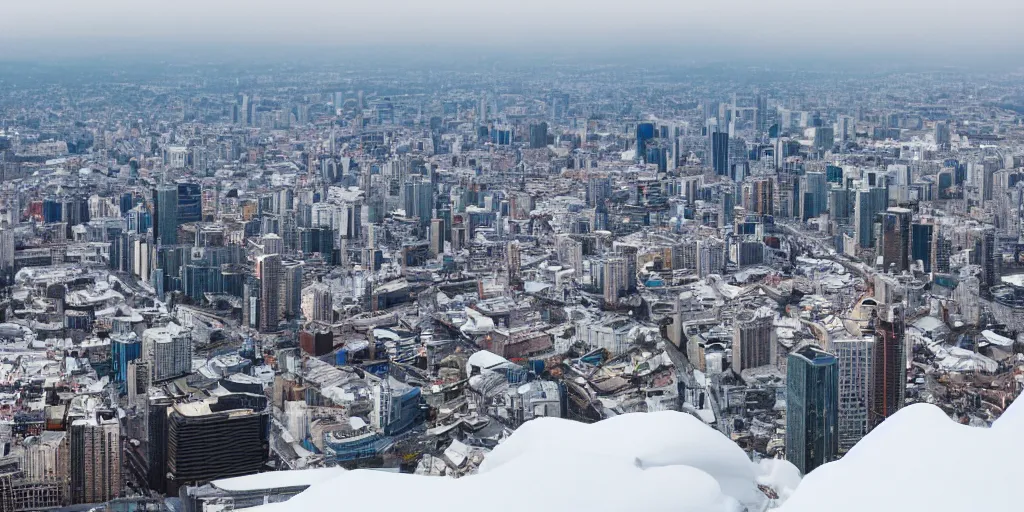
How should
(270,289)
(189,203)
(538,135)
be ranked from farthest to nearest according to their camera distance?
(538,135)
(189,203)
(270,289)

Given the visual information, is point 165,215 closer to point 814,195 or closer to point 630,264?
point 630,264

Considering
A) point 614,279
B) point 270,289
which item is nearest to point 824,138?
point 614,279

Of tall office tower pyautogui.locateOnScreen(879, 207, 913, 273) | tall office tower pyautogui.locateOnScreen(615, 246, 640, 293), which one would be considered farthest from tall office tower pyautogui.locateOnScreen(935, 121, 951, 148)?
tall office tower pyautogui.locateOnScreen(615, 246, 640, 293)

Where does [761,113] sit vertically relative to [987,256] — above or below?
above

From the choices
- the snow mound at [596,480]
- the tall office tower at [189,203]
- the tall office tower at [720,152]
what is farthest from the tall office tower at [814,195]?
the snow mound at [596,480]

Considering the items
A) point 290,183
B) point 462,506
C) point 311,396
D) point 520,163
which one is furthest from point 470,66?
point 462,506

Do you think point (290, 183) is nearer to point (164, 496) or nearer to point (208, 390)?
point (208, 390)

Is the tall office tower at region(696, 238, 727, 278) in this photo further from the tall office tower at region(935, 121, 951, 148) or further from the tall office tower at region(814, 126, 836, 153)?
the tall office tower at region(935, 121, 951, 148)
